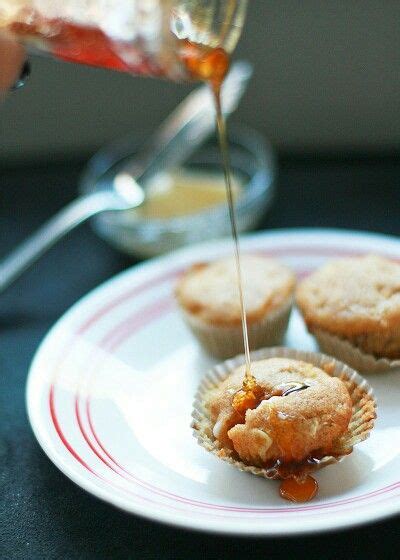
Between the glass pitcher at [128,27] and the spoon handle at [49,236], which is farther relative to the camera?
the spoon handle at [49,236]

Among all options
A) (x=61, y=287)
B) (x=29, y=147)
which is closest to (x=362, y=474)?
(x=61, y=287)

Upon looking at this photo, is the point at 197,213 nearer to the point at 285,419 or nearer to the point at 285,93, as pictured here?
the point at 285,93

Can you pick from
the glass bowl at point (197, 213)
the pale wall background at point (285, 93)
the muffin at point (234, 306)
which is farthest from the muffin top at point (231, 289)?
the pale wall background at point (285, 93)

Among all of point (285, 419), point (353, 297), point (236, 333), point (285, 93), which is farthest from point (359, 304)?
point (285, 93)

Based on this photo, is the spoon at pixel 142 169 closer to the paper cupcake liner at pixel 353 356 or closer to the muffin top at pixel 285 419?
the paper cupcake liner at pixel 353 356

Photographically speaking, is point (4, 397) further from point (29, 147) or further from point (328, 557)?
point (29, 147)

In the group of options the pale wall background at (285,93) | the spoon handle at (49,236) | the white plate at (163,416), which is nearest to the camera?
the white plate at (163,416)
